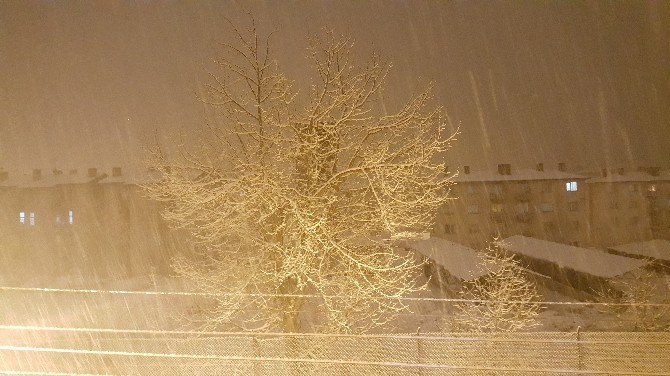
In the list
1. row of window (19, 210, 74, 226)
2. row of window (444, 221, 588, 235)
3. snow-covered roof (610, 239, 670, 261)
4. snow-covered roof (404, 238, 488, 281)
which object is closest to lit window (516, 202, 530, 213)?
row of window (444, 221, 588, 235)

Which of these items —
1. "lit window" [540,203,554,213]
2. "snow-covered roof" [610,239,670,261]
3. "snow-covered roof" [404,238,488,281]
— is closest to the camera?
"snow-covered roof" [404,238,488,281]

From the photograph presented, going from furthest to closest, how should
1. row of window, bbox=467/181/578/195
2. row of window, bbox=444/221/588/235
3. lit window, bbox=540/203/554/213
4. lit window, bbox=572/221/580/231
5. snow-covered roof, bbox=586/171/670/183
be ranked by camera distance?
snow-covered roof, bbox=586/171/670/183, lit window, bbox=572/221/580/231, lit window, bbox=540/203/554/213, row of window, bbox=467/181/578/195, row of window, bbox=444/221/588/235

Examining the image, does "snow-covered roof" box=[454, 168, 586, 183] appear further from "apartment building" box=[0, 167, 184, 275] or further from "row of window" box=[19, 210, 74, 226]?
"row of window" box=[19, 210, 74, 226]

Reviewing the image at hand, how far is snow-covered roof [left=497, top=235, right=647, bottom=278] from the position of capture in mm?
32062

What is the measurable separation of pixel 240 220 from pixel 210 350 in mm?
2254

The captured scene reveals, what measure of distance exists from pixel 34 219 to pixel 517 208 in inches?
1499

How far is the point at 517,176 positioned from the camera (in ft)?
157

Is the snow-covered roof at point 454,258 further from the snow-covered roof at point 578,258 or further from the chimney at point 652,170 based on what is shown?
the chimney at point 652,170

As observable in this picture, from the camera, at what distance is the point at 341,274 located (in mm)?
9719

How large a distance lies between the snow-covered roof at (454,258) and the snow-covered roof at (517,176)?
36.4 feet

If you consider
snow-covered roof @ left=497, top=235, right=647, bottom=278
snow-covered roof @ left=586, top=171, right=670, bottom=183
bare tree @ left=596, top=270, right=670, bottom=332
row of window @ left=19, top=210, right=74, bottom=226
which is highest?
row of window @ left=19, top=210, right=74, bottom=226

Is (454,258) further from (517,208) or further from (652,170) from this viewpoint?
(652,170)

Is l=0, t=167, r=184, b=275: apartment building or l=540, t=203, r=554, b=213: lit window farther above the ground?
l=0, t=167, r=184, b=275: apartment building

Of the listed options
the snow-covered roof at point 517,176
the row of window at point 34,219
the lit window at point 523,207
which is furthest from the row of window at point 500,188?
the row of window at point 34,219
